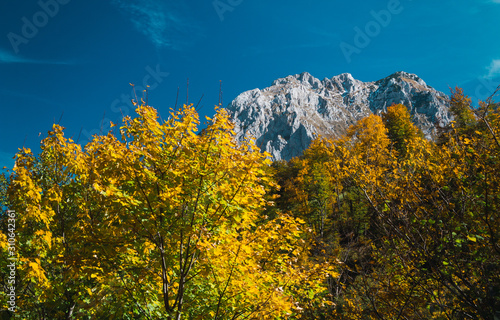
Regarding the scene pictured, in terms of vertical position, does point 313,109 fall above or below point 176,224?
above

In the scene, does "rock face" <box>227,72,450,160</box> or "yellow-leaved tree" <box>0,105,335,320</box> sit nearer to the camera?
"yellow-leaved tree" <box>0,105,335,320</box>

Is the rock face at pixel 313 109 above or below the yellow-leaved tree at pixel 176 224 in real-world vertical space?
above

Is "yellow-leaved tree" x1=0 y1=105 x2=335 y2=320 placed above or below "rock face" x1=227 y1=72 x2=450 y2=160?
below

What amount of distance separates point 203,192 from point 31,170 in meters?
4.79

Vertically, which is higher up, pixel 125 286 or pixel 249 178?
pixel 249 178

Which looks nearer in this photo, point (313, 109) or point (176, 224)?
point (176, 224)

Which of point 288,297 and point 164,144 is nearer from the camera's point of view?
point 288,297

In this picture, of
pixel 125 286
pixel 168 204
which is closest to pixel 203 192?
pixel 168 204

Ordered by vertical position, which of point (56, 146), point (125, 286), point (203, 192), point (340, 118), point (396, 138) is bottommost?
point (125, 286)

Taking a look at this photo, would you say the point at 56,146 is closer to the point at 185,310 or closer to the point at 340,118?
the point at 185,310

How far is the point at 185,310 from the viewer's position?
13.1 feet

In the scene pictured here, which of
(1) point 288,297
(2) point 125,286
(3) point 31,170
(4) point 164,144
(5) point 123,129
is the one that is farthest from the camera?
(3) point 31,170

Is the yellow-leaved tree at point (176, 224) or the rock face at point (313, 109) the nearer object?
the yellow-leaved tree at point (176, 224)

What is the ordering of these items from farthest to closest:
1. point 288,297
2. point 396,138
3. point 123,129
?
point 396,138
point 123,129
point 288,297
